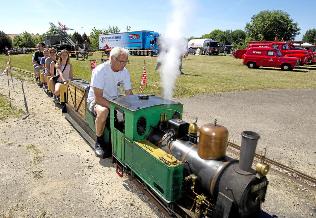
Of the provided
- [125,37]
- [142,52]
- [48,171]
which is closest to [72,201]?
[48,171]

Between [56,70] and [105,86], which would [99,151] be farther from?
[56,70]

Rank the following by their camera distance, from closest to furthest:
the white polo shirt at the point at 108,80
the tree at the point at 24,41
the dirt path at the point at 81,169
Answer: the dirt path at the point at 81,169, the white polo shirt at the point at 108,80, the tree at the point at 24,41

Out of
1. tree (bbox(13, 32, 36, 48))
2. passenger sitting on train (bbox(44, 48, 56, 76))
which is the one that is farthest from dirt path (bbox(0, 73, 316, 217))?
tree (bbox(13, 32, 36, 48))

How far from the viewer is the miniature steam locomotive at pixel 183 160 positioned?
3.68 meters

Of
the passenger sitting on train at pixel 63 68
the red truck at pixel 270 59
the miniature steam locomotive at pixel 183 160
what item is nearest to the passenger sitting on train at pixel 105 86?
the miniature steam locomotive at pixel 183 160

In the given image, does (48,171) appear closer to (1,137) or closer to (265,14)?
(1,137)

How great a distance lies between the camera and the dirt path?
4.96 meters

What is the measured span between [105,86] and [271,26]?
7612cm

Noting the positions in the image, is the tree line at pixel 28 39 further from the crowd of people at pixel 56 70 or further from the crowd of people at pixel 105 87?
the crowd of people at pixel 105 87

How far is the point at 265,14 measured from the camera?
248 ft

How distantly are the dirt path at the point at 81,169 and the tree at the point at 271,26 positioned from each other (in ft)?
226

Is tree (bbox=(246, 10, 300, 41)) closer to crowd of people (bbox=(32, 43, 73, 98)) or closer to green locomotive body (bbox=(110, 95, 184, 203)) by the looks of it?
crowd of people (bbox=(32, 43, 73, 98))

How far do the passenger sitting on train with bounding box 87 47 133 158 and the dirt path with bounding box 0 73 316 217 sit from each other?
589mm

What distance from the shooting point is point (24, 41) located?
9138 centimetres
